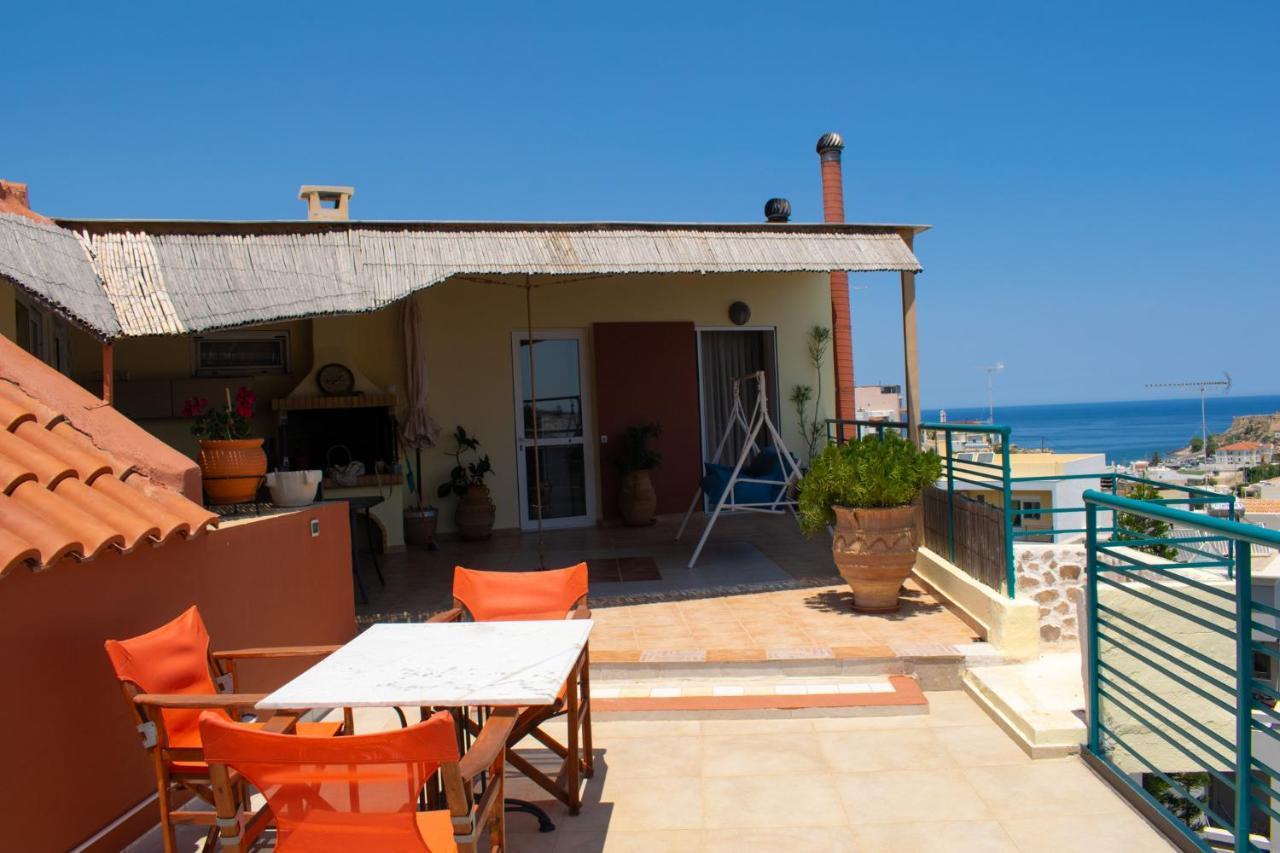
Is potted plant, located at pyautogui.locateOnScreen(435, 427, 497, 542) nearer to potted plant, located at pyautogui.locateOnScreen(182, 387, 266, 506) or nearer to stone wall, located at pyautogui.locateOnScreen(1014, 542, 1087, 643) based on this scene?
potted plant, located at pyautogui.locateOnScreen(182, 387, 266, 506)

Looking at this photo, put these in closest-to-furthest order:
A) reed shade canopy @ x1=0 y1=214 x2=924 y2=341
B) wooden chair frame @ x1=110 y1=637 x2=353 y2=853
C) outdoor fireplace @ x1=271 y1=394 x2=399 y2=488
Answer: wooden chair frame @ x1=110 y1=637 x2=353 y2=853 < reed shade canopy @ x1=0 y1=214 x2=924 y2=341 < outdoor fireplace @ x1=271 y1=394 x2=399 y2=488

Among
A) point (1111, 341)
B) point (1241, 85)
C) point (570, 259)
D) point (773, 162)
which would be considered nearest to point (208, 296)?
point (570, 259)

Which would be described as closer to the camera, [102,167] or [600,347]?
[600,347]

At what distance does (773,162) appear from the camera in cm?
1903

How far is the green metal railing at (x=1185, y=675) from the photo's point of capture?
2506mm

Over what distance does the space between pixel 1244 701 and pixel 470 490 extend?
7240 mm

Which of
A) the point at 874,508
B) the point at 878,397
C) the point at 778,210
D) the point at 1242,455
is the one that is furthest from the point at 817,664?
the point at 1242,455

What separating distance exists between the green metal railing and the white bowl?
376 cm

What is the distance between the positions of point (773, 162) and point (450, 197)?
704cm

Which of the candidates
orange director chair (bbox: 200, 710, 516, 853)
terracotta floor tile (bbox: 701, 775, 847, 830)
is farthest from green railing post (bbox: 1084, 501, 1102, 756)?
orange director chair (bbox: 200, 710, 516, 853)

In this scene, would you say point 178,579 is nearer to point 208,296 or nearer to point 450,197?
point 208,296

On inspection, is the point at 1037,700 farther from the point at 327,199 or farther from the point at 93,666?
the point at 327,199

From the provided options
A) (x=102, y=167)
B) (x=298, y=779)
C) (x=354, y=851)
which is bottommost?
(x=354, y=851)

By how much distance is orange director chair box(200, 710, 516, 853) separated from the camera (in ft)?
6.34
